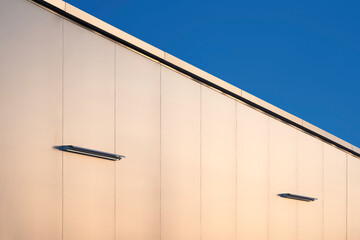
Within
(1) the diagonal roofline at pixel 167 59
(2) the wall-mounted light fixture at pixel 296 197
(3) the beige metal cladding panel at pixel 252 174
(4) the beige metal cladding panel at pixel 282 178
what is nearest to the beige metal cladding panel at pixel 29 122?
(1) the diagonal roofline at pixel 167 59

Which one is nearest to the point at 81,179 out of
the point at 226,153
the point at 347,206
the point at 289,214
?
the point at 226,153

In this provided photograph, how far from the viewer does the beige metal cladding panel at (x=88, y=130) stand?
9281mm

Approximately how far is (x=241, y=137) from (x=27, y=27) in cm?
694

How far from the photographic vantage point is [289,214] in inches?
613

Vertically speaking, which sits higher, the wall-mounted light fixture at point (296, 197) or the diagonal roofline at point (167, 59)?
the diagonal roofline at point (167, 59)

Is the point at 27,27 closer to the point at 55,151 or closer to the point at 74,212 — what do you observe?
the point at 55,151

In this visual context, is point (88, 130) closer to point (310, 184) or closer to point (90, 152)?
point (90, 152)

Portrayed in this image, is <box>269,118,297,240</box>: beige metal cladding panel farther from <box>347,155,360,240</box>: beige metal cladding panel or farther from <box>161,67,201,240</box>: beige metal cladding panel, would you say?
<box>347,155,360,240</box>: beige metal cladding panel

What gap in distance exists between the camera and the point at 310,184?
650 inches

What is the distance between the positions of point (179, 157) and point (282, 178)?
457 centimetres

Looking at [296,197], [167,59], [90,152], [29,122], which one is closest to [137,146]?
[90,152]

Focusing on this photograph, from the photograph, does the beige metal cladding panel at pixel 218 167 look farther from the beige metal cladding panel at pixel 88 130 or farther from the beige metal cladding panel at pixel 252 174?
the beige metal cladding panel at pixel 88 130

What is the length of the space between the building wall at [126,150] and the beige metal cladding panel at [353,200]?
2.79 metres

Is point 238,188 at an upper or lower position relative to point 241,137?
lower
